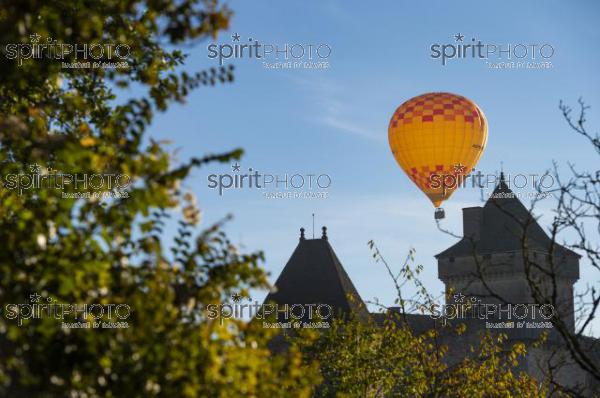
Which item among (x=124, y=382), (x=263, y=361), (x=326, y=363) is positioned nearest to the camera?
(x=124, y=382)

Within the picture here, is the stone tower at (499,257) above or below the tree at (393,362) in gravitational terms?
above

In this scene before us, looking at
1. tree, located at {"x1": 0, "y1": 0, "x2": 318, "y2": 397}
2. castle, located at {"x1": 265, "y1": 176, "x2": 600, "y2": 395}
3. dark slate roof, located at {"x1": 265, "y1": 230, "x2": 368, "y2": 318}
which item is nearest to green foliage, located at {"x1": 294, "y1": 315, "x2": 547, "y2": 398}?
tree, located at {"x1": 0, "y1": 0, "x2": 318, "y2": 397}

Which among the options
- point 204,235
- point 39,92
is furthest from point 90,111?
point 204,235

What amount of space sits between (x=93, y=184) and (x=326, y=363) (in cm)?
1473

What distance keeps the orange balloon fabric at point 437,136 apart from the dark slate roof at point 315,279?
24.0 ft

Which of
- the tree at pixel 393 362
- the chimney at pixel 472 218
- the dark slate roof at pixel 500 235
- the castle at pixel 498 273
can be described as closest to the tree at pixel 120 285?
the tree at pixel 393 362

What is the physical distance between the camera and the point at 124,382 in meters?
7.47

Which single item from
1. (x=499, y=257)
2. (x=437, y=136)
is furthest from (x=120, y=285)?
(x=499, y=257)

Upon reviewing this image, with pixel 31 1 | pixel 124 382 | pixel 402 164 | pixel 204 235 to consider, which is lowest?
pixel 124 382

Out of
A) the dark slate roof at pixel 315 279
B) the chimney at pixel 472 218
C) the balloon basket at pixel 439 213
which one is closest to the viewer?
the balloon basket at pixel 439 213

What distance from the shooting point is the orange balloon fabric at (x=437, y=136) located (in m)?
39.5

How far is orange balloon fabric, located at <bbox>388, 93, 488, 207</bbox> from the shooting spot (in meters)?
39.5

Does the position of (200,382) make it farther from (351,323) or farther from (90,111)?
(351,323)

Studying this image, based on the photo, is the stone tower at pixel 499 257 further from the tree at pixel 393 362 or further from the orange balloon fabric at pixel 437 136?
the tree at pixel 393 362
